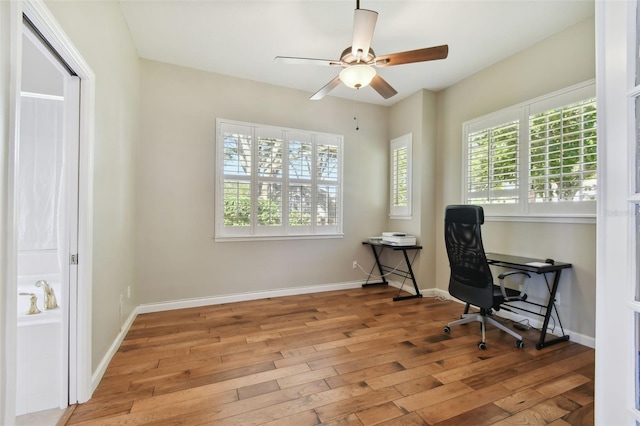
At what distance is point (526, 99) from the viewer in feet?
9.91

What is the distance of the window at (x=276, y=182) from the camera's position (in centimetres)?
365

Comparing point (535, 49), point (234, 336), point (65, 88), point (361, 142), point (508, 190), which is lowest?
point (234, 336)

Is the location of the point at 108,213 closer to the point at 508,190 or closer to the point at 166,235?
the point at 166,235

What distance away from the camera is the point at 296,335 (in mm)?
2730

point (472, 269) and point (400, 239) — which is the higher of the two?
point (400, 239)

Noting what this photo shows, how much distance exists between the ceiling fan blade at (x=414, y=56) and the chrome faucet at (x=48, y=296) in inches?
118

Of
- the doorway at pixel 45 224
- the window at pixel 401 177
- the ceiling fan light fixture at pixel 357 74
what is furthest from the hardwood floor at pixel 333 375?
the ceiling fan light fixture at pixel 357 74

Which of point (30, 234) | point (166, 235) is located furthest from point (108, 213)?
point (166, 235)

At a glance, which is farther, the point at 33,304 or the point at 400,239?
the point at 400,239

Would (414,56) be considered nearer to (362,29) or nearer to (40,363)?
(362,29)

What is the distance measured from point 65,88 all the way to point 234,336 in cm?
231

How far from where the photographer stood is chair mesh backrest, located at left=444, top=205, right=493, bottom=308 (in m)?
2.46

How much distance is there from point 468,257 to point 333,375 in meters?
1.57

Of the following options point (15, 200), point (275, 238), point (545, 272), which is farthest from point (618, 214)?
point (275, 238)
